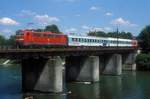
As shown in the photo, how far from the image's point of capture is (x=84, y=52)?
308 ft

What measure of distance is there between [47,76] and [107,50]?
138ft

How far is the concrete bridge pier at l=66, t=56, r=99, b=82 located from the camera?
90.7 meters

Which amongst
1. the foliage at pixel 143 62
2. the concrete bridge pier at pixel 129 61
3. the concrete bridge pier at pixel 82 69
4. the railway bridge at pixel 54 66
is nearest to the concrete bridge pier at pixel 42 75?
the railway bridge at pixel 54 66

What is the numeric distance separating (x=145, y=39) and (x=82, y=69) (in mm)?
80339

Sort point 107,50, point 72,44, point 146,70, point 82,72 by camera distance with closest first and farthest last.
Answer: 1. point 82,72
2. point 72,44
3. point 107,50
4. point 146,70

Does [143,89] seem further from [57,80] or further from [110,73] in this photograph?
[110,73]

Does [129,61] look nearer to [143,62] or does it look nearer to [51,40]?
[143,62]

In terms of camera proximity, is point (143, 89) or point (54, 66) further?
point (143, 89)

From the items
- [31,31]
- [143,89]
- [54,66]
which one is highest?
[31,31]

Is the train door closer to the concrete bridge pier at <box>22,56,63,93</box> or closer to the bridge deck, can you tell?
the bridge deck

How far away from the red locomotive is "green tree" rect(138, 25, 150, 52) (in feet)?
254

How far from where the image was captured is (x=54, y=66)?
70.2m

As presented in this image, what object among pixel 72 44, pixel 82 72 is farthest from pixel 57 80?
pixel 72 44

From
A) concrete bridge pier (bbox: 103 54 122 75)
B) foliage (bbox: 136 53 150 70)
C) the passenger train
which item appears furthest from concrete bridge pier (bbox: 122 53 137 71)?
concrete bridge pier (bbox: 103 54 122 75)
